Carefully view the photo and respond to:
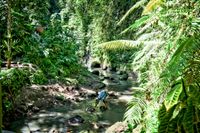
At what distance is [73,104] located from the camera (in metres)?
16.7

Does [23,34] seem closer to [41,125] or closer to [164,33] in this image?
[41,125]

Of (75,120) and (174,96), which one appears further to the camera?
(75,120)

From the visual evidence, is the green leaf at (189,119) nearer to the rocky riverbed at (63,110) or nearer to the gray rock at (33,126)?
the rocky riverbed at (63,110)

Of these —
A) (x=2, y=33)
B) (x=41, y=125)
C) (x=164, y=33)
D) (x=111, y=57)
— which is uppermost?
(x=111, y=57)

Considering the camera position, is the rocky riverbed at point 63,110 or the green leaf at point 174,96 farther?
the rocky riverbed at point 63,110

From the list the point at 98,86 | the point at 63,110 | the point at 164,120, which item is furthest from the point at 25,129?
the point at 164,120

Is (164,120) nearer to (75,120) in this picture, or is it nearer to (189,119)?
(189,119)

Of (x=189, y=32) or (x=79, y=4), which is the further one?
(x=79, y=4)

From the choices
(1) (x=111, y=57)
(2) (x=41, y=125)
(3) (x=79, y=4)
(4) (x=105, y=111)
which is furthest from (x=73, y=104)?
(3) (x=79, y=4)

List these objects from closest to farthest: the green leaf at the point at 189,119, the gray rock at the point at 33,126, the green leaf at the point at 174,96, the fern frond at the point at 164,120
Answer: the green leaf at the point at 174,96
the green leaf at the point at 189,119
the fern frond at the point at 164,120
the gray rock at the point at 33,126

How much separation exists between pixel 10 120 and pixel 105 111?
4.67 metres

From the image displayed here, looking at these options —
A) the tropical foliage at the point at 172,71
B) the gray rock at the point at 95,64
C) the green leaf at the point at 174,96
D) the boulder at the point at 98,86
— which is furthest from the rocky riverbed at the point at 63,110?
the gray rock at the point at 95,64

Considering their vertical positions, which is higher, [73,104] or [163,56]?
[73,104]

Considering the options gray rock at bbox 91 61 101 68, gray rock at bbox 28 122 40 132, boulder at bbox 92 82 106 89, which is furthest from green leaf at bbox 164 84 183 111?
gray rock at bbox 91 61 101 68
